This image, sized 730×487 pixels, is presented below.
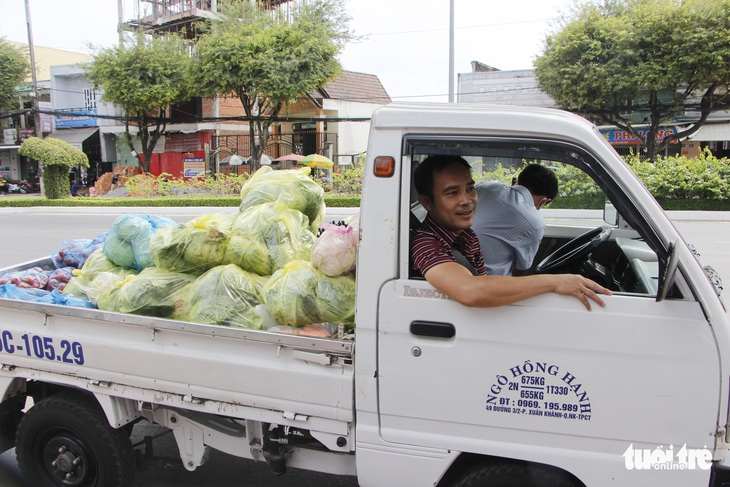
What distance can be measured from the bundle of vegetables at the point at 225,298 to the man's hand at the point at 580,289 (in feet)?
4.71

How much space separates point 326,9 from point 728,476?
26699 mm

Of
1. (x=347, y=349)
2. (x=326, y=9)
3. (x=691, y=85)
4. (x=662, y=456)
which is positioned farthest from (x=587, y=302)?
(x=326, y=9)

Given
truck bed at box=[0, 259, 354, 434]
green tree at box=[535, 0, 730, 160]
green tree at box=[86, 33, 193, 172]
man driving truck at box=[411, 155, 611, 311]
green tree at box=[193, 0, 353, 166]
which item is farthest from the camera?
green tree at box=[86, 33, 193, 172]

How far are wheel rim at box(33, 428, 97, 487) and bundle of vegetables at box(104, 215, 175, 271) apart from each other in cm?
108

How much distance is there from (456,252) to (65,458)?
2277mm

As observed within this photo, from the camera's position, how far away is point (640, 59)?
2062 centimetres

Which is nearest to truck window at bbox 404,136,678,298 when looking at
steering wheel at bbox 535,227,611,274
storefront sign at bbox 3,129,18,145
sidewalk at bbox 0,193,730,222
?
steering wheel at bbox 535,227,611,274

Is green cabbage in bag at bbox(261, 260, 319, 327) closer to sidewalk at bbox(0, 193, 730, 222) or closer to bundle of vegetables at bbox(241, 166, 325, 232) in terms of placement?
bundle of vegetables at bbox(241, 166, 325, 232)

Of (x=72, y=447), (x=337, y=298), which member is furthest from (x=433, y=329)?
(x=72, y=447)

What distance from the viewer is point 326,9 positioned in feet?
84.4

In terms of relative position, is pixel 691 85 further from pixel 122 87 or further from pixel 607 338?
pixel 122 87

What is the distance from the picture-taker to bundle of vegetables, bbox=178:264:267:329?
278cm

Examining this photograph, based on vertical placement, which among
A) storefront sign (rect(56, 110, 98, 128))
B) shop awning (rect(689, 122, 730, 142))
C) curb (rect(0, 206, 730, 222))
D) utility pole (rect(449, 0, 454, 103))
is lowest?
curb (rect(0, 206, 730, 222))

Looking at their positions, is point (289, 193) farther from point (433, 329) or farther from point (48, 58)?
point (48, 58)
